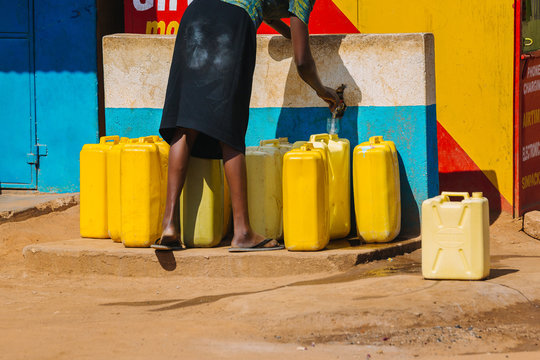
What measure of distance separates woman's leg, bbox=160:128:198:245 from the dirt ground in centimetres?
33

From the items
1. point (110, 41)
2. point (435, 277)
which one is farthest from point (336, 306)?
point (110, 41)

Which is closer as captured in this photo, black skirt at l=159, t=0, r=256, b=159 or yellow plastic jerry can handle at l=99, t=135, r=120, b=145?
black skirt at l=159, t=0, r=256, b=159

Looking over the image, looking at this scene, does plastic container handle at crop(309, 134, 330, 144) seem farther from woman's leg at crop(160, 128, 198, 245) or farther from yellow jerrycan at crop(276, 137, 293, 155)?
woman's leg at crop(160, 128, 198, 245)

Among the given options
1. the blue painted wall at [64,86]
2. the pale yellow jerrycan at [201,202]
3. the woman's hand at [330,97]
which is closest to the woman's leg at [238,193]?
the pale yellow jerrycan at [201,202]

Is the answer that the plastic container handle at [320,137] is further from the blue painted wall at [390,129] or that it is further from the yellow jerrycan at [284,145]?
the blue painted wall at [390,129]

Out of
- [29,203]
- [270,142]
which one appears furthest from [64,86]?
[270,142]

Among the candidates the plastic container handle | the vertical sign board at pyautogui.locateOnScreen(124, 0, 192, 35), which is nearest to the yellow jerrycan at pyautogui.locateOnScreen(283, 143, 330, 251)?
the plastic container handle

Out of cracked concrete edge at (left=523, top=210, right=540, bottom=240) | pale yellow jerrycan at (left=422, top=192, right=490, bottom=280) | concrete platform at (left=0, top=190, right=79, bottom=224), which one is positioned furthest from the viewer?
concrete platform at (left=0, top=190, right=79, bottom=224)

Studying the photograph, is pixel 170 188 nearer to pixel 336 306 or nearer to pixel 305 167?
pixel 305 167

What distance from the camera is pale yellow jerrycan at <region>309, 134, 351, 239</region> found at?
5.45 meters

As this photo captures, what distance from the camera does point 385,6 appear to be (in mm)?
6918

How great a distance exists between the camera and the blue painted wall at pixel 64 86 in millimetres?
7551

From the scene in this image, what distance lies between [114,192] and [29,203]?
191 centimetres

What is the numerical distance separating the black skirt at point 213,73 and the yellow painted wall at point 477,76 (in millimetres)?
2103
